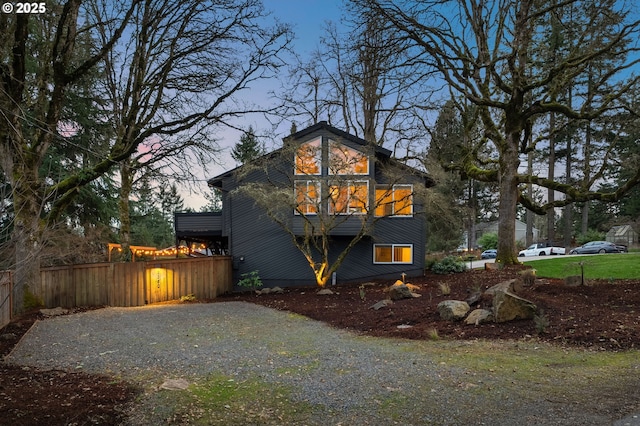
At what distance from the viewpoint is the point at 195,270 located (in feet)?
54.4

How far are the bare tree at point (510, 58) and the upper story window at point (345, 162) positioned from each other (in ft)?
14.0

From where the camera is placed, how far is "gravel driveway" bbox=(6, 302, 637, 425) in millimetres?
4324

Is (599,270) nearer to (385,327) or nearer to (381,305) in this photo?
(381,305)

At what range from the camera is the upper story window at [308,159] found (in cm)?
1675

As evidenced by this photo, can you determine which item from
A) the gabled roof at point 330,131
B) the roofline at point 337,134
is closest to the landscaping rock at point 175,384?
the roofline at point 337,134

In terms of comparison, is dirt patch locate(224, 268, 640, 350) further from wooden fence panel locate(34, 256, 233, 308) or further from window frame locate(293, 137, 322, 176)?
window frame locate(293, 137, 322, 176)

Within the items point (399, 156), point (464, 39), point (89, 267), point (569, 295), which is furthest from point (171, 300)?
point (464, 39)

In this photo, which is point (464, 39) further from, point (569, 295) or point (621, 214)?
point (621, 214)

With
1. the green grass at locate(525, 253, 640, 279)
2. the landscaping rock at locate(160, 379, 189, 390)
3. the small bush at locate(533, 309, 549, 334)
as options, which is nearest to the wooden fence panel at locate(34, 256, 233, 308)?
the landscaping rock at locate(160, 379, 189, 390)

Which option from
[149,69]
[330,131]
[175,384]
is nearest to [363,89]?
[330,131]

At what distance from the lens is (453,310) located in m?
8.91

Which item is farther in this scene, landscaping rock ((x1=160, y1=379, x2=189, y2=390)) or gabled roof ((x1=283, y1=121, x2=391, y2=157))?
gabled roof ((x1=283, y1=121, x2=391, y2=157))

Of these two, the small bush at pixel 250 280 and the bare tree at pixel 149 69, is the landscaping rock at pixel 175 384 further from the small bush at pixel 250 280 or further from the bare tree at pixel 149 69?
the small bush at pixel 250 280

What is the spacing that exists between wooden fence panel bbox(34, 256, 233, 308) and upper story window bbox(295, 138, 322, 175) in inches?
208
